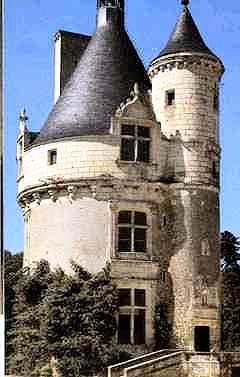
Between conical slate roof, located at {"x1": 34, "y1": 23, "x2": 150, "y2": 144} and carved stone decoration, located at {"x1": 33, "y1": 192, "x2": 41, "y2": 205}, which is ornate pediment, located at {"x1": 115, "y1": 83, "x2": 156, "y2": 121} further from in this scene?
carved stone decoration, located at {"x1": 33, "y1": 192, "x2": 41, "y2": 205}

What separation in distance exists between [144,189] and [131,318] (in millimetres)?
3874

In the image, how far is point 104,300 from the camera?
2291 cm

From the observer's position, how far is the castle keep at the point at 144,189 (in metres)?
23.9

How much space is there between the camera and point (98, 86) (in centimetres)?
2577

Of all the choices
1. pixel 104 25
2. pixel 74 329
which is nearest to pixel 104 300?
pixel 74 329

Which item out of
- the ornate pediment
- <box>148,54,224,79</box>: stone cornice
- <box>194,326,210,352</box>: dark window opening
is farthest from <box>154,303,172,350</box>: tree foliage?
<box>148,54,224,79</box>: stone cornice

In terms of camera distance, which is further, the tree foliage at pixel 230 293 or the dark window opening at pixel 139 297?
the tree foliage at pixel 230 293

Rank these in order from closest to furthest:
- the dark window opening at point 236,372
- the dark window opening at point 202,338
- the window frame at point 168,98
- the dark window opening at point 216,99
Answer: the dark window opening at point 236,372, the dark window opening at point 202,338, the window frame at point 168,98, the dark window opening at point 216,99

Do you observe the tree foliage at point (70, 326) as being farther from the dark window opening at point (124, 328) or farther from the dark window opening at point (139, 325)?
the dark window opening at point (139, 325)

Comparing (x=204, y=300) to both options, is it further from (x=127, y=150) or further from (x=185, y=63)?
(x=185, y=63)

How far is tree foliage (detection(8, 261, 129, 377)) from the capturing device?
22.4 metres

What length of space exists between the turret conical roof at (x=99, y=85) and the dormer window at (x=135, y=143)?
2.01 feet

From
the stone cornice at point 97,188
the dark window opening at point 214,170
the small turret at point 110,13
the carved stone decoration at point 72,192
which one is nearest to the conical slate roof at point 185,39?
the small turret at point 110,13

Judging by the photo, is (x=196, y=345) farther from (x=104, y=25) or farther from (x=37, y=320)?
(x=104, y=25)
